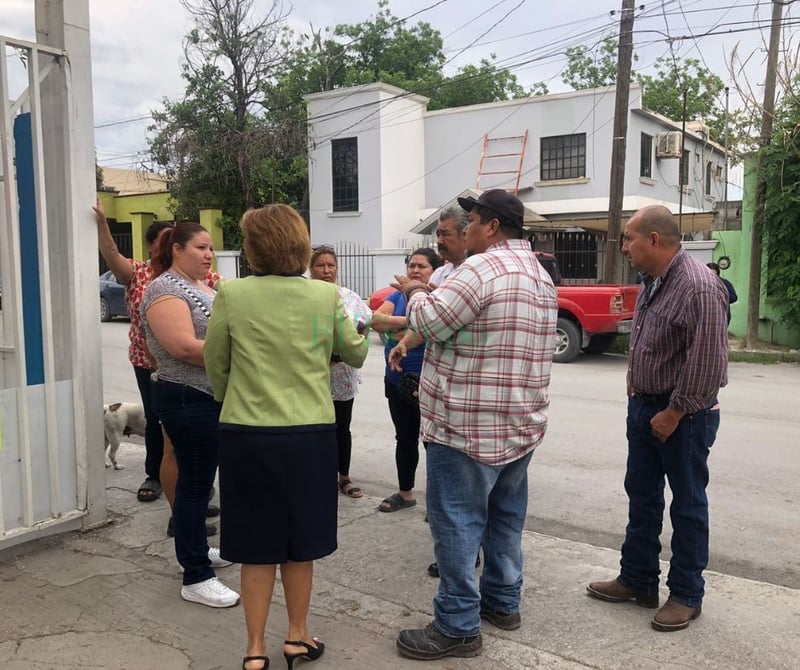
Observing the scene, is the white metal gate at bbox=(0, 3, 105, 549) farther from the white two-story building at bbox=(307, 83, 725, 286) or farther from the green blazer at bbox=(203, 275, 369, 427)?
the white two-story building at bbox=(307, 83, 725, 286)

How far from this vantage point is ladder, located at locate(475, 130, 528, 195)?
73.4 feet

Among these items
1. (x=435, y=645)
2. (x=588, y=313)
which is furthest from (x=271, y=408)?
(x=588, y=313)

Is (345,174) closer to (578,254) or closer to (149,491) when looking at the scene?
(578,254)

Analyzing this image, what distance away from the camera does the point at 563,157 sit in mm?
22016

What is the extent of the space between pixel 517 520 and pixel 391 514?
1.67 metres

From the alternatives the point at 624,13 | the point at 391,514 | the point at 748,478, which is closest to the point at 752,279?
the point at 624,13

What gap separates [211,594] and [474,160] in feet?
68.6

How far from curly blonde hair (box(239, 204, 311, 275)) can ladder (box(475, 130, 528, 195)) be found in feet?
66.7

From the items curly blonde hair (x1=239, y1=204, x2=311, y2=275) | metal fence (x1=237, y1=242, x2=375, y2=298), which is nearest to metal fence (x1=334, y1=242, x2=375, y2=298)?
metal fence (x1=237, y1=242, x2=375, y2=298)

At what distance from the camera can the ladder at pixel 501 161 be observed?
73.4 ft

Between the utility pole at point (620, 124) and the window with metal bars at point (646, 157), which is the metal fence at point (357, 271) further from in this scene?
the window with metal bars at point (646, 157)

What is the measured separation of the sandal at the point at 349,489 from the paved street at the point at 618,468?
0.77ft

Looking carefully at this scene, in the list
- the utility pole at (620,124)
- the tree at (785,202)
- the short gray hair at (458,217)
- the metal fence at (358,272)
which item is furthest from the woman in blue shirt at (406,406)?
the metal fence at (358,272)

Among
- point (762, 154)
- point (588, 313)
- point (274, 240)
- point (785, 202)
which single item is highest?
point (762, 154)
